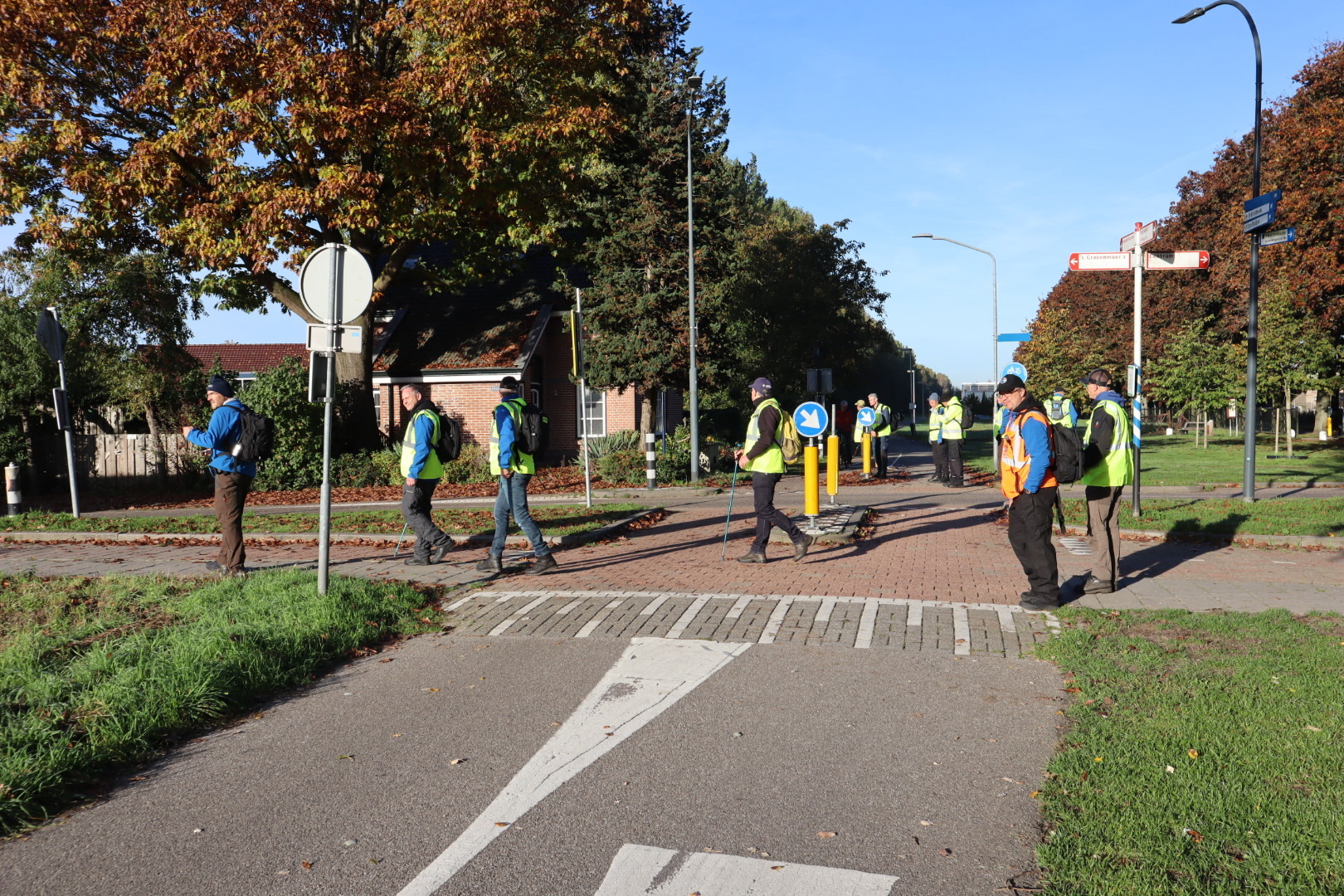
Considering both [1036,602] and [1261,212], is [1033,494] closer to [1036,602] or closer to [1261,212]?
[1036,602]

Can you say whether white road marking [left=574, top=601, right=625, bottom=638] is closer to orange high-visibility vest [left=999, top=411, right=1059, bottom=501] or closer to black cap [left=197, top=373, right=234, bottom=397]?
orange high-visibility vest [left=999, top=411, right=1059, bottom=501]

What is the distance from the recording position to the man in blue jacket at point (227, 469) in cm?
848

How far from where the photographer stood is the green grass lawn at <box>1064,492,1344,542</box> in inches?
452

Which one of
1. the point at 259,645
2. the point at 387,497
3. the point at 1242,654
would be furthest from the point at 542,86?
the point at 1242,654

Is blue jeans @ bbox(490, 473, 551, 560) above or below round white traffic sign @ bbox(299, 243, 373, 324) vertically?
below

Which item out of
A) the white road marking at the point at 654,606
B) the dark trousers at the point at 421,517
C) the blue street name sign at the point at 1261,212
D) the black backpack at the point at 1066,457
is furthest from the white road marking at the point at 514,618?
the blue street name sign at the point at 1261,212

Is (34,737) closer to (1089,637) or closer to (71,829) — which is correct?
(71,829)

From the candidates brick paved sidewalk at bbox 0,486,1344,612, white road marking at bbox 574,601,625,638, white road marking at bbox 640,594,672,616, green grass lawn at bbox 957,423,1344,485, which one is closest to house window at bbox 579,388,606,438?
green grass lawn at bbox 957,423,1344,485

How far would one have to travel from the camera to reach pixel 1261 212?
1389 centimetres

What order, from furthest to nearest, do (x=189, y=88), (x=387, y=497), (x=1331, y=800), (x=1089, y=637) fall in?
1. (x=387, y=497)
2. (x=189, y=88)
3. (x=1089, y=637)
4. (x=1331, y=800)

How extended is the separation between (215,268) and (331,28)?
5.55 meters

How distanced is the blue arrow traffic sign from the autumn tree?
10337 mm

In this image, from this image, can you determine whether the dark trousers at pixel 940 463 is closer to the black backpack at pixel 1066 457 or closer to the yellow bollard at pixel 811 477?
the yellow bollard at pixel 811 477

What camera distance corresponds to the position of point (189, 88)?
17.1m
